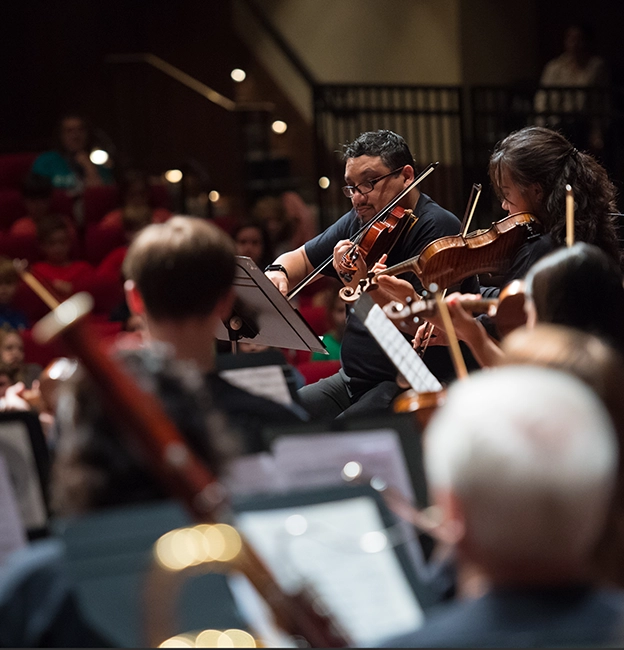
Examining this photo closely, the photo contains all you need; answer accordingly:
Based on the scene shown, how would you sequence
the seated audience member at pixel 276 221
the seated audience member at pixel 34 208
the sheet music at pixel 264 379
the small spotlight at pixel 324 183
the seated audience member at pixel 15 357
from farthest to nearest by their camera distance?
the small spotlight at pixel 324 183, the seated audience member at pixel 276 221, the seated audience member at pixel 34 208, the seated audience member at pixel 15 357, the sheet music at pixel 264 379

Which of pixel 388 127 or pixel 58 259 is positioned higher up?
pixel 388 127

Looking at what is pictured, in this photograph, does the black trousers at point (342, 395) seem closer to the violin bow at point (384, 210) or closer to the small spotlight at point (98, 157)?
the violin bow at point (384, 210)

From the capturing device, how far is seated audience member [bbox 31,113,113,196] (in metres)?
5.82

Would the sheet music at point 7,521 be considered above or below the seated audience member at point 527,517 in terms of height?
below

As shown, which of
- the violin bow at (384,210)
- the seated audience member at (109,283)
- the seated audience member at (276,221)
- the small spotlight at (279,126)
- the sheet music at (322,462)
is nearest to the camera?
the sheet music at (322,462)

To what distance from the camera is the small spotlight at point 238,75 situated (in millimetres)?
7516

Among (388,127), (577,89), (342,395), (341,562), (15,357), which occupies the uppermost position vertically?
(577,89)

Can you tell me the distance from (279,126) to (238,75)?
21.1 inches

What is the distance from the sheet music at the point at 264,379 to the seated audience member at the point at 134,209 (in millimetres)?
3792

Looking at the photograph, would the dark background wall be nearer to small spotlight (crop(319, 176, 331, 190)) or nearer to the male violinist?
small spotlight (crop(319, 176, 331, 190))

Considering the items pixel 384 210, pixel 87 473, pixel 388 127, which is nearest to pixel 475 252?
pixel 384 210

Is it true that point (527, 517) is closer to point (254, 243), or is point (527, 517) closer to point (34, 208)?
point (254, 243)

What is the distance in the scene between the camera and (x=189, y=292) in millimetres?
1539

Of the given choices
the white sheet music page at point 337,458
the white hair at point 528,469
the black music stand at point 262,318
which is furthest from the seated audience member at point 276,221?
the white hair at point 528,469
